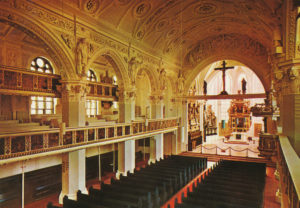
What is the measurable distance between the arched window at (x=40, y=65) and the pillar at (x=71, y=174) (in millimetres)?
6366

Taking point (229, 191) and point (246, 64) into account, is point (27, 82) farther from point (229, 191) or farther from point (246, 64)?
point (246, 64)

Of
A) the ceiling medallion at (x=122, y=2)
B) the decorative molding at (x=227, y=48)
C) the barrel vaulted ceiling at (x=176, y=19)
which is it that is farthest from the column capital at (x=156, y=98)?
the ceiling medallion at (x=122, y=2)

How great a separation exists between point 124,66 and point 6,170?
7.97 metres

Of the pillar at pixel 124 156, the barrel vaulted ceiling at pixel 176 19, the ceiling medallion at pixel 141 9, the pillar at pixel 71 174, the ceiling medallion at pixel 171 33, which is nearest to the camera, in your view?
the pillar at pixel 71 174

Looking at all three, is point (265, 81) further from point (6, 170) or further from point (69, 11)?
point (6, 170)

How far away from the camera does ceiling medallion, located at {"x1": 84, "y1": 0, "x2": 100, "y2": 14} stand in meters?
10.4

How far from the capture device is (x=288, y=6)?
254 inches

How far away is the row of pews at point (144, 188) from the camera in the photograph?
748 centimetres

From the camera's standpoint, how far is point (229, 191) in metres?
8.37

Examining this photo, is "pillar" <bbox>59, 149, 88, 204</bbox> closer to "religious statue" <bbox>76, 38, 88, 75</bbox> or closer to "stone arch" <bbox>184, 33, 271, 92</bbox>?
"religious statue" <bbox>76, 38, 88, 75</bbox>

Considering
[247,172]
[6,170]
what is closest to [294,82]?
[247,172]

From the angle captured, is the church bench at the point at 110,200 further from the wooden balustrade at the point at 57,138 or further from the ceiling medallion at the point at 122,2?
the ceiling medallion at the point at 122,2

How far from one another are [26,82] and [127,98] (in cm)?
575

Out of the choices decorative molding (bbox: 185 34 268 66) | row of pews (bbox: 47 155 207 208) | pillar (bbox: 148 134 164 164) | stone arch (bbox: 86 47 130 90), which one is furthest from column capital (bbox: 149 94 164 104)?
decorative molding (bbox: 185 34 268 66)
